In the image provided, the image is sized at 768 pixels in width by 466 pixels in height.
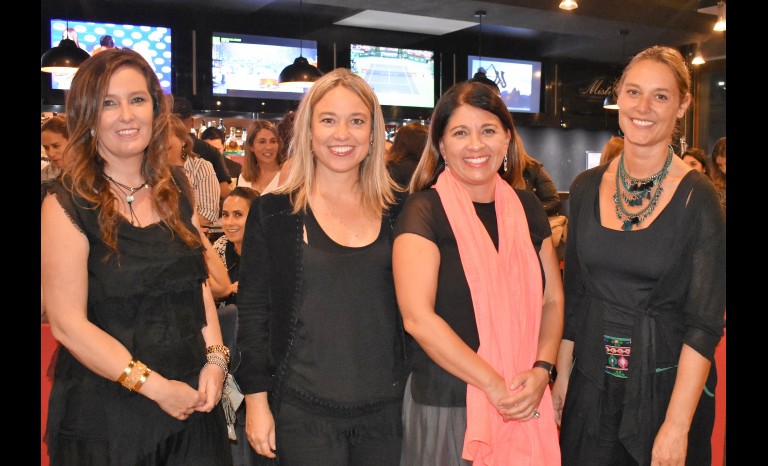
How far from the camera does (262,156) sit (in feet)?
18.7

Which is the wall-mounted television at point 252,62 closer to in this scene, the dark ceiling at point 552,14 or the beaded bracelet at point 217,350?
the dark ceiling at point 552,14

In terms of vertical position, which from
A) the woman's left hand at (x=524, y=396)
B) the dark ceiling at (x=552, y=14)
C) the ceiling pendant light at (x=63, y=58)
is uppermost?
the dark ceiling at (x=552, y=14)

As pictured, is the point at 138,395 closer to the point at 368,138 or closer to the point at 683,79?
the point at 368,138

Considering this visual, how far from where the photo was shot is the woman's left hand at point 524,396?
219 cm

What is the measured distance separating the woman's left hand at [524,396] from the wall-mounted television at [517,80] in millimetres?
9249

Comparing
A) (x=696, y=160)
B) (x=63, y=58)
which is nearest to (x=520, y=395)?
(x=696, y=160)

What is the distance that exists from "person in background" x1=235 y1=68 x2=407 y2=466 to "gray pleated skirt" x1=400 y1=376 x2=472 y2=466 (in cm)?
6

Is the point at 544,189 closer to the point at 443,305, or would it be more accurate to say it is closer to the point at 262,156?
the point at 262,156

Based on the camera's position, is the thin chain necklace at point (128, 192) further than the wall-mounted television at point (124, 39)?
No

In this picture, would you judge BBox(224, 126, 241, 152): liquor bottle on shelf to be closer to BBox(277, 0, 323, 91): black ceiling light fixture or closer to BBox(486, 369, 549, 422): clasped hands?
BBox(277, 0, 323, 91): black ceiling light fixture

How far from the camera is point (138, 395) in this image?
2008 mm

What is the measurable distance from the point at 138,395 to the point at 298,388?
0.46 metres

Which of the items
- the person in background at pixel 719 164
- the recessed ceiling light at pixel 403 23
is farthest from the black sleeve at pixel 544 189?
the recessed ceiling light at pixel 403 23
